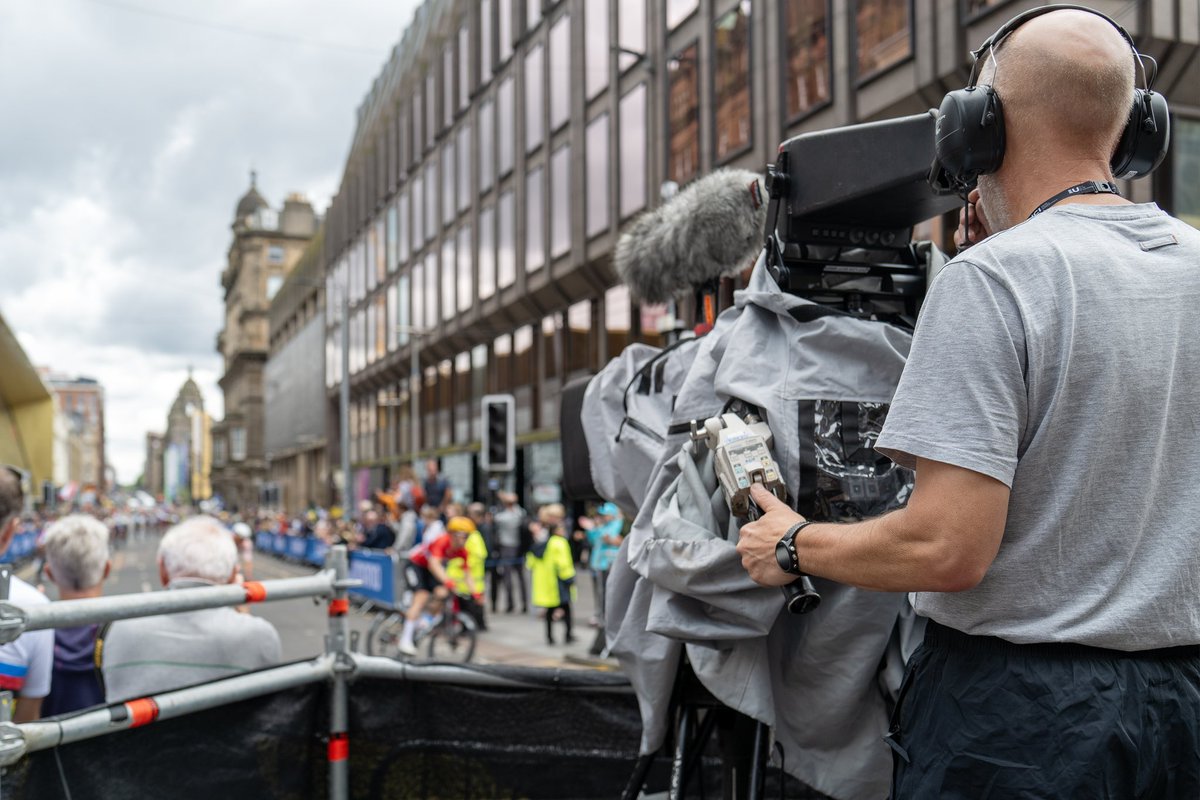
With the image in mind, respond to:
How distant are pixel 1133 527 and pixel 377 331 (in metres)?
48.9

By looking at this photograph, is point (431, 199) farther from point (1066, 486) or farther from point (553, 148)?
point (1066, 486)

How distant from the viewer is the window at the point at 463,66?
36.3 metres

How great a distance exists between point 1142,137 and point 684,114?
71.0 feet

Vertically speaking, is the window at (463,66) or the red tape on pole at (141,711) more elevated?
the window at (463,66)

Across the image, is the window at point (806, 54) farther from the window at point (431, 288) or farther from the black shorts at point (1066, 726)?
the window at point (431, 288)

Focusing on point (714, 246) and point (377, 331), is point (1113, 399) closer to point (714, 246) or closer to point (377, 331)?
point (714, 246)

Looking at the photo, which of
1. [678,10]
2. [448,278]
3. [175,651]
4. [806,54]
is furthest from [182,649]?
[448,278]

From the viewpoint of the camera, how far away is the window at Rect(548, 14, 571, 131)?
2831 cm

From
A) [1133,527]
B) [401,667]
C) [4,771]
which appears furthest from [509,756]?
[1133,527]

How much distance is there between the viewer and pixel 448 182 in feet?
125

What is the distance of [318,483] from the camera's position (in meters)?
68.5

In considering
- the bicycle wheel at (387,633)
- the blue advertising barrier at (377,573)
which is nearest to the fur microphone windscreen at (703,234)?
the bicycle wheel at (387,633)

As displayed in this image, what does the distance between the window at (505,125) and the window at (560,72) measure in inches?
127

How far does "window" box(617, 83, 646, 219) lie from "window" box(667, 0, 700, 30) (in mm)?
1650
